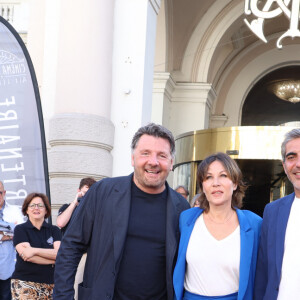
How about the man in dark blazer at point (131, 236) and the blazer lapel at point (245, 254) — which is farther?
the man in dark blazer at point (131, 236)

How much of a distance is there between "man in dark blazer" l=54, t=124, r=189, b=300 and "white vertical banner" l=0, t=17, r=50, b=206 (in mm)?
4232

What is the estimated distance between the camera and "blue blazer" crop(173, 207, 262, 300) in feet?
13.1

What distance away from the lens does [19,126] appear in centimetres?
847

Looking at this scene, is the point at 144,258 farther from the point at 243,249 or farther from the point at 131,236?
the point at 243,249

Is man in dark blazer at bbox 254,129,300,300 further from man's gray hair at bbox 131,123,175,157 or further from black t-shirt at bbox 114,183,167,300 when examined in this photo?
man's gray hair at bbox 131,123,175,157

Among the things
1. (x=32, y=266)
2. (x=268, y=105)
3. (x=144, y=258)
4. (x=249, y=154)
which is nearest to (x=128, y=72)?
(x=32, y=266)

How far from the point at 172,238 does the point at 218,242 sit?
283 mm

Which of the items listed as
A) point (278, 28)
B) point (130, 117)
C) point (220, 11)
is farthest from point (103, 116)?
point (278, 28)

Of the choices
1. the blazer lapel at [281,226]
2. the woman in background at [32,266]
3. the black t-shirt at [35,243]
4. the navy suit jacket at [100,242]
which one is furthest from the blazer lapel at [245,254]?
the black t-shirt at [35,243]

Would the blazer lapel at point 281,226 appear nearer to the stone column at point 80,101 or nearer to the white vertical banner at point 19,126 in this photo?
the white vertical banner at point 19,126

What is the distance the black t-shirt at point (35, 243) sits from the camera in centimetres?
612

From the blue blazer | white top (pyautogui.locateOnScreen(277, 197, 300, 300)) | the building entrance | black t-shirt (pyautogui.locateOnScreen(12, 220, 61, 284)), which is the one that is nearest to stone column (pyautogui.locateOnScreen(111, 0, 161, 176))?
black t-shirt (pyautogui.locateOnScreen(12, 220, 61, 284))

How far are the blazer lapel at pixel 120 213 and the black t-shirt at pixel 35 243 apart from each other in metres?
2.16

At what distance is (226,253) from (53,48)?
660cm
